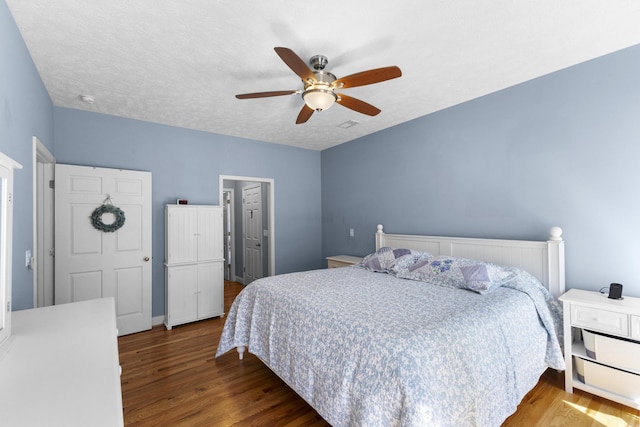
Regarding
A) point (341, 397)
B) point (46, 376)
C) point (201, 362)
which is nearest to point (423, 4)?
point (341, 397)

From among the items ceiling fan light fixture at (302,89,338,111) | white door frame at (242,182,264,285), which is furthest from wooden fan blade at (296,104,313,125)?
white door frame at (242,182,264,285)

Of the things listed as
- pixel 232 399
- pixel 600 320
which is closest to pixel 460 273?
pixel 600 320

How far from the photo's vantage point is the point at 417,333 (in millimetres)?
1590

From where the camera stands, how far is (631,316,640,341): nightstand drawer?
6.57 ft

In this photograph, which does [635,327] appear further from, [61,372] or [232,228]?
[232,228]

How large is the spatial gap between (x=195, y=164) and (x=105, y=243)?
146cm

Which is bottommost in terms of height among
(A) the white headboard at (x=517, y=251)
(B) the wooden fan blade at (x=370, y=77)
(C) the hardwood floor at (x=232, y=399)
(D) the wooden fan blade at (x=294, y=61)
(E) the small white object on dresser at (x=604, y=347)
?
(C) the hardwood floor at (x=232, y=399)

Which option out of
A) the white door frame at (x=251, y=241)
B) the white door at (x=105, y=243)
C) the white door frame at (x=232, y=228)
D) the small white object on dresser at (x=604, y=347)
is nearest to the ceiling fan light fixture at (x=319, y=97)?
the small white object on dresser at (x=604, y=347)

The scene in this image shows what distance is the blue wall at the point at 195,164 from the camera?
347 centimetres

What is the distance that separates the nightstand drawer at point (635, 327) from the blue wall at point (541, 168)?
1.46 ft

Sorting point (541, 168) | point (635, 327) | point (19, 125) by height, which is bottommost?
point (635, 327)

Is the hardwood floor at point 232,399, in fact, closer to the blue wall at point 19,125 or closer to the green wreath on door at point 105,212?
the blue wall at point 19,125

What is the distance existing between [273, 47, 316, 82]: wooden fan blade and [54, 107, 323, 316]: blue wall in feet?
8.75

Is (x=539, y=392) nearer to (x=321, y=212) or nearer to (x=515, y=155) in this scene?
(x=515, y=155)
